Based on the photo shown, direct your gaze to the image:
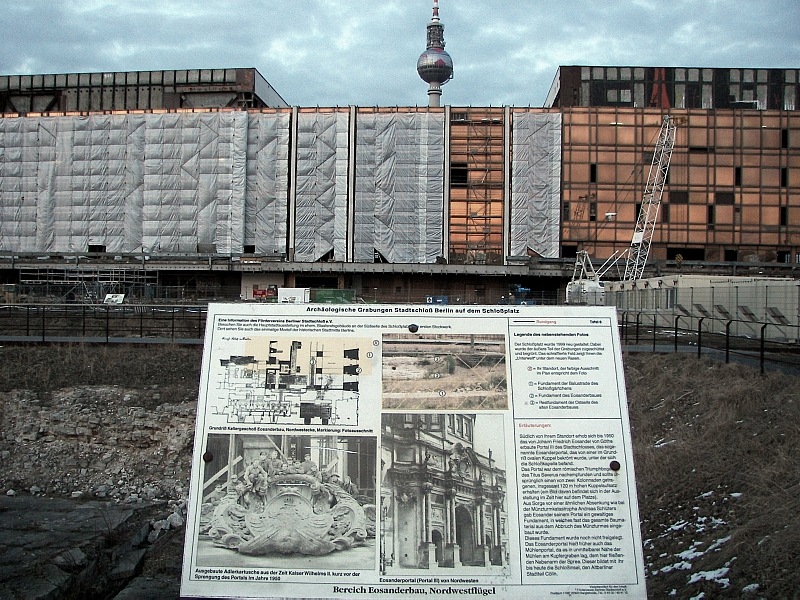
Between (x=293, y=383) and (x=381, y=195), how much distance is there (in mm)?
Answer: 54683

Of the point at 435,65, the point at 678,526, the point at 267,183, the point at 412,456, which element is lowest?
the point at 678,526

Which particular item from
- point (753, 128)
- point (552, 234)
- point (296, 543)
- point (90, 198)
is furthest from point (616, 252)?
point (296, 543)

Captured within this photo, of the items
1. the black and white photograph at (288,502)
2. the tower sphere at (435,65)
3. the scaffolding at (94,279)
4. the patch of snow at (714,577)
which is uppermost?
the tower sphere at (435,65)

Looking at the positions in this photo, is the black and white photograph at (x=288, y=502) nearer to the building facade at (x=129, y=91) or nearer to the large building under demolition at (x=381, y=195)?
the large building under demolition at (x=381, y=195)

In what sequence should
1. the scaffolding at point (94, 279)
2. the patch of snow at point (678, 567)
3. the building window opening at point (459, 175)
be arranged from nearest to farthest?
the patch of snow at point (678, 567) → the scaffolding at point (94, 279) → the building window opening at point (459, 175)

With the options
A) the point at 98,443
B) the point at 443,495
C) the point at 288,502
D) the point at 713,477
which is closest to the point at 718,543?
the point at 713,477

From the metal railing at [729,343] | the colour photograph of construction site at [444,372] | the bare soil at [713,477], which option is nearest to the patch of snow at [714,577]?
the bare soil at [713,477]

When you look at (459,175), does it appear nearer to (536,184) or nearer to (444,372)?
(536,184)

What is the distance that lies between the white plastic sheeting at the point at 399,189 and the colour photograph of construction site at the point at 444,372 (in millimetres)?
53797

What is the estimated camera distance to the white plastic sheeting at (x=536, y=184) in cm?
5881

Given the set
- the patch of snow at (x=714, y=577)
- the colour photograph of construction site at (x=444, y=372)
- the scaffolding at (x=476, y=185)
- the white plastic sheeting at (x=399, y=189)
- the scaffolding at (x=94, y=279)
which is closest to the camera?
the colour photograph of construction site at (x=444, y=372)

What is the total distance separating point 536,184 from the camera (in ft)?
194

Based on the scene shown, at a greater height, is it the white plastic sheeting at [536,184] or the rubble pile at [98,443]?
the white plastic sheeting at [536,184]

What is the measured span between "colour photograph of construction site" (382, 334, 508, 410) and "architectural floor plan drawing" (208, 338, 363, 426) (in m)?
0.26
